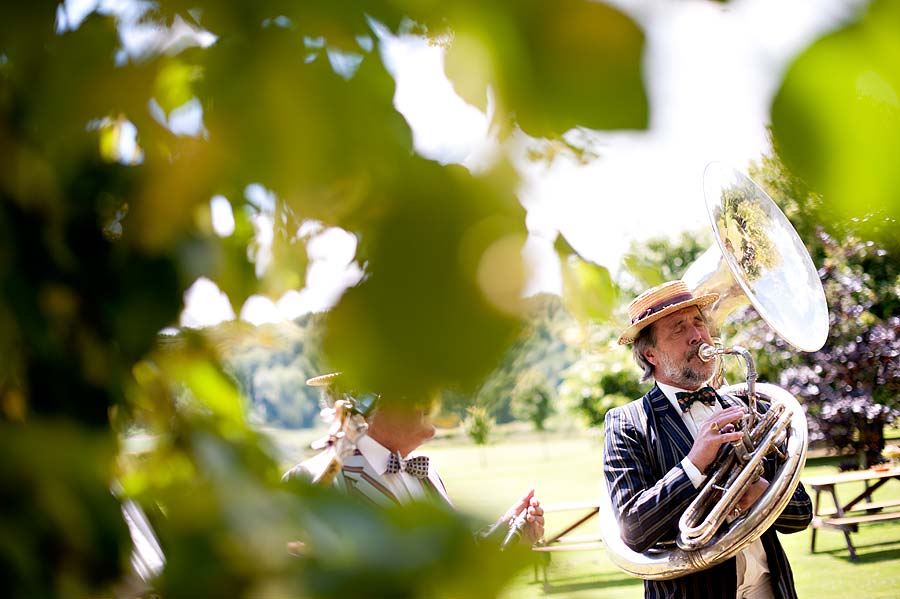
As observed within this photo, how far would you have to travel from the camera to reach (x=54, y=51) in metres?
0.61

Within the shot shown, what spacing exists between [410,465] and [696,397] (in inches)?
43.0

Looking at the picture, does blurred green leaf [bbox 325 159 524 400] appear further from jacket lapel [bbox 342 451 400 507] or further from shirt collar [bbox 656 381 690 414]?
shirt collar [bbox 656 381 690 414]

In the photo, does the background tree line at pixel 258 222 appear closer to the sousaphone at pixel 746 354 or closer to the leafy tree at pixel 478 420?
the leafy tree at pixel 478 420

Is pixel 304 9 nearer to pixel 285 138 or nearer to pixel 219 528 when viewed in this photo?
pixel 285 138

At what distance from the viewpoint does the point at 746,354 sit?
3486mm

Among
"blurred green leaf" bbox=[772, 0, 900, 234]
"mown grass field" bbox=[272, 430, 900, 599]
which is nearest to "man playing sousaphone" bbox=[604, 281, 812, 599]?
"mown grass field" bbox=[272, 430, 900, 599]

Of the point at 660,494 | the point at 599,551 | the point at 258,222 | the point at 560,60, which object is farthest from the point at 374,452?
the point at 599,551

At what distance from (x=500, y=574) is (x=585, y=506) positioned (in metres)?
8.45

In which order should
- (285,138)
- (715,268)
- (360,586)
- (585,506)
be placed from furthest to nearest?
1. (585,506)
2. (715,268)
3. (285,138)
4. (360,586)

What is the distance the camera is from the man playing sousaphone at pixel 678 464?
288 cm

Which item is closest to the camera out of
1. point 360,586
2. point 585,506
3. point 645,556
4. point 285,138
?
point 360,586

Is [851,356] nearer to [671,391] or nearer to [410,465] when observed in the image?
[671,391]

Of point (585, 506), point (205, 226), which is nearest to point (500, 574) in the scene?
point (205, 226)

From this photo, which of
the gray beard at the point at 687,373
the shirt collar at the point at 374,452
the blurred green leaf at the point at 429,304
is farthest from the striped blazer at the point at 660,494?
the blurred green leaf at the point at 429,304
